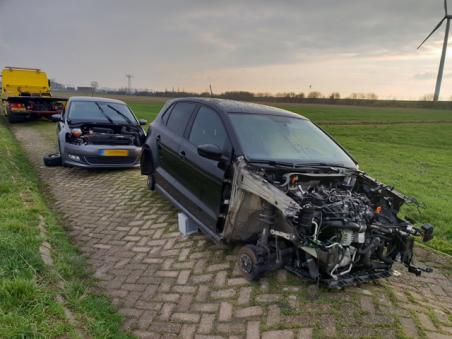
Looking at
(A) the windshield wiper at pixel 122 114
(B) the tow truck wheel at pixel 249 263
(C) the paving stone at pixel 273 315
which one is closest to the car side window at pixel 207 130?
(B) the tow truck wheel at pixel 249 263

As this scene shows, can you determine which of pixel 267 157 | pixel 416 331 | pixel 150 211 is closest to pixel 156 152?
pixel 150 211

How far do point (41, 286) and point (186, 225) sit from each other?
194 cm

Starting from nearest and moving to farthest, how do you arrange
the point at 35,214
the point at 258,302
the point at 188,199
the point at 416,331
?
the point at 416,331, the point at 258,302, the point at 188,199, the point at 35,214

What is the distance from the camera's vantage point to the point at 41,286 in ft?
10.0

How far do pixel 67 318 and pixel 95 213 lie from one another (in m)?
3.00

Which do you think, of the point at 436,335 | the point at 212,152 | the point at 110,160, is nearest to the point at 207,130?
the point at 212,152

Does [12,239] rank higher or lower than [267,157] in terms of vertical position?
lower

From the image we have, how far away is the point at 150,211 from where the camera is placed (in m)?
5.57

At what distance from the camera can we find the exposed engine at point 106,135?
25.0 ft

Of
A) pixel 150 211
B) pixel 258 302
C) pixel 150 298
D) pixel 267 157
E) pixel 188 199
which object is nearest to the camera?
pixel 258 302

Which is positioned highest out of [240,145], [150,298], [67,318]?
[240,145]

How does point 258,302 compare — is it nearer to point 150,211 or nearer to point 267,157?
point 267,157

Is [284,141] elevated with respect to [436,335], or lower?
elevated

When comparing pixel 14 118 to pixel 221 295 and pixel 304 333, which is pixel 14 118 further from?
pixel 304 333
